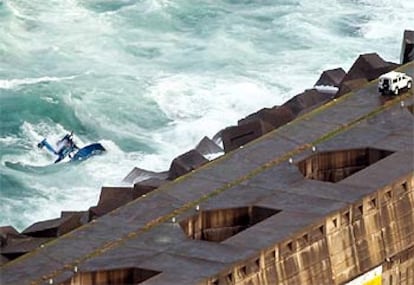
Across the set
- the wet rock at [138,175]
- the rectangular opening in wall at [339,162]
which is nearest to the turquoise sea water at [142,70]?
the wet rock at [138,175]

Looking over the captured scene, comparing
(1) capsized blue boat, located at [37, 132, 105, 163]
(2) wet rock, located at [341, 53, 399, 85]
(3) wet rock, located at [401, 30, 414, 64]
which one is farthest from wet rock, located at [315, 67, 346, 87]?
(1) capsized blue boat, located at [37, 132, 105, 163]

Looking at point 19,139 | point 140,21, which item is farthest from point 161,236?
point 140,21

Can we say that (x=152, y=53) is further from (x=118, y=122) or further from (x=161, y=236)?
(x=161, y=236)

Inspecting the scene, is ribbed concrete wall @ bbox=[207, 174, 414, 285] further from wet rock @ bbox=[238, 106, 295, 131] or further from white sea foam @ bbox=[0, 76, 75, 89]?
white sea foam @ bbox=[0, 76, 75, 89]

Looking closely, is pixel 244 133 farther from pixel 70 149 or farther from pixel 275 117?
pixel 70 149

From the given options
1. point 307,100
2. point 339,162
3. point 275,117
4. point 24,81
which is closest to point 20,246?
point 339,162

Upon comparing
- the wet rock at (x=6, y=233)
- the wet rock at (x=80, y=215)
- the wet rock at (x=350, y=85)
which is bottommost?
the wet rock at (x=6, y=233)

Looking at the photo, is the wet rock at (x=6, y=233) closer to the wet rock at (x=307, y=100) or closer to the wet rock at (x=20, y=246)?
the wet rock at (x=20, y=246)

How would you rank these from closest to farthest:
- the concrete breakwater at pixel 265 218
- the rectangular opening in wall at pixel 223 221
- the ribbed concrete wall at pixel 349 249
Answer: the concrete breakwater at pixel 265 218, the ribbed concrete wall at pixel 349 249, the rectangular opening in wall at pixel 223 221
